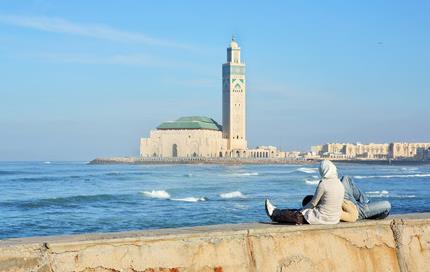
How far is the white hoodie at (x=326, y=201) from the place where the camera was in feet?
17.1

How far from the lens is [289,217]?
528 cm

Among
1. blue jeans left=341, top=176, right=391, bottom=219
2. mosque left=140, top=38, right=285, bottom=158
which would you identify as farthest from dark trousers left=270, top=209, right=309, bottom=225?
mosque left=140, top=38, right=285, bottom=158

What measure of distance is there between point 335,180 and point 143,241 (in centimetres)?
184

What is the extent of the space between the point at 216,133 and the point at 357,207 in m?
138

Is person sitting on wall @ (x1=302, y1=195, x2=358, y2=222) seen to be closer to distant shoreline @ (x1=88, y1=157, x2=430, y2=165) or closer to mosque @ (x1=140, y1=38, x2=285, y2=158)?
distant shoreline @ (x1=88, y1=157, x2=430, y2=165)

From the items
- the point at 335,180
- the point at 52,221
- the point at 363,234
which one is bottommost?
the point at 52,221

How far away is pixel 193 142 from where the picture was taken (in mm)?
138875

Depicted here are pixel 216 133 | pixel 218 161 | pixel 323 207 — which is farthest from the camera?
pixel 216 133

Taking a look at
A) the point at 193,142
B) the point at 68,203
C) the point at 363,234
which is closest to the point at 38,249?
the point at 363,234

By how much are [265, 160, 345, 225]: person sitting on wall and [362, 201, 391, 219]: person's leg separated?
0.31 m

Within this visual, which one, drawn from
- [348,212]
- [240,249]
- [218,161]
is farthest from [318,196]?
[218,161]

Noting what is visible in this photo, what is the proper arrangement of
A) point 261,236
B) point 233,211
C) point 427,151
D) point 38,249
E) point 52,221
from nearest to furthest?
1. point 38,249
2. point 261,236
3. point 52,221
4. point 233,211
5. point 427,151

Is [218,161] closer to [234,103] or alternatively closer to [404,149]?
[234,103]

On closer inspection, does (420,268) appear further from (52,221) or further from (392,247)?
(52,221)
